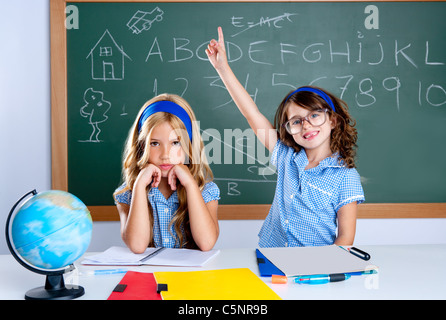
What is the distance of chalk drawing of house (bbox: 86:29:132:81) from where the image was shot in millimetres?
2402

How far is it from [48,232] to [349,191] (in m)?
1.19

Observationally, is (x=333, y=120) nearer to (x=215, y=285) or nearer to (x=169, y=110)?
(x=169, y=110)

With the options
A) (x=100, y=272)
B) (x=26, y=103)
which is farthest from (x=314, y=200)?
(x=26, y=103)

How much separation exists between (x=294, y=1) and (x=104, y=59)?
123cm

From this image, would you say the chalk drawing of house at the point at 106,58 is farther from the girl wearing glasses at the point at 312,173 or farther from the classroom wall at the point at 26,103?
the girl wearing glasses at the point at 312,173

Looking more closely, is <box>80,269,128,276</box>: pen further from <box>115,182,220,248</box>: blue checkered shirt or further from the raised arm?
the raised arm

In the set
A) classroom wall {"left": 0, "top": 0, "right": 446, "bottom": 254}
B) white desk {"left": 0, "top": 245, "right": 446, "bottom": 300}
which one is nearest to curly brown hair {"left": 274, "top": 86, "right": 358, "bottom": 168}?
white desk {"left": 0, "top": 245, "right": 446, "bottom": 300}

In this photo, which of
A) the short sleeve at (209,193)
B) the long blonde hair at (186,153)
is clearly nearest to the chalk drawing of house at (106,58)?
the long blonde hair at (186,153)

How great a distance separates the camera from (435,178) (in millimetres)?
2494

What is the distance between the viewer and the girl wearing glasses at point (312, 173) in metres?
1.63

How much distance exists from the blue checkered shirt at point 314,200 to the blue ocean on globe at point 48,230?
41.0 inches

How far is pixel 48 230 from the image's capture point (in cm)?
82
